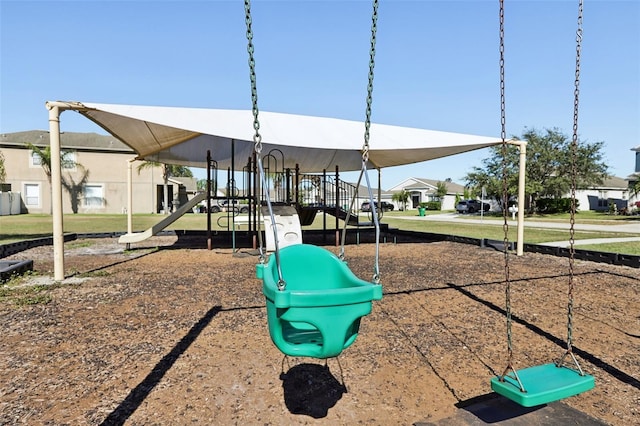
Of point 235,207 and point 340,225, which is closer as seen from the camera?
point 340,225

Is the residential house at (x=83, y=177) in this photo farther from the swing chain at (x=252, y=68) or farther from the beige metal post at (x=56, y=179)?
the swing chain at (x=252, y=68)

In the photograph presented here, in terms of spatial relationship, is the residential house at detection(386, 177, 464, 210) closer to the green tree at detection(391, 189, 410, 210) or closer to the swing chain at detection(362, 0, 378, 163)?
the green tree at detection(391, 189, 410, 210)

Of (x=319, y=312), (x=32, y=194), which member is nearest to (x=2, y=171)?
(x=32, y=194)

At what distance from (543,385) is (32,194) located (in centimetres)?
3805

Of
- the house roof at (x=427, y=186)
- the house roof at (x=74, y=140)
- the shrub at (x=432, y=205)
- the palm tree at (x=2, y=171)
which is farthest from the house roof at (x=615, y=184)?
the palm tree at (x=2, y=171)

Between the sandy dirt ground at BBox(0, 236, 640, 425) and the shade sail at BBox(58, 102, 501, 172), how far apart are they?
3.08 metres

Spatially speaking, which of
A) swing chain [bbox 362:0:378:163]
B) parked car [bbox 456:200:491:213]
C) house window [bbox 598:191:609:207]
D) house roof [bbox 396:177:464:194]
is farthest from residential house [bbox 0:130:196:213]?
house window [bbox 598:191:609:207]

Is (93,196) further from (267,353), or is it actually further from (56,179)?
(267,353)

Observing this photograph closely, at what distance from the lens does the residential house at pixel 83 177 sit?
31.6m

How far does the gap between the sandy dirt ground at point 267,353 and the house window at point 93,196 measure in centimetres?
2924

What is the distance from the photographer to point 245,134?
846cm

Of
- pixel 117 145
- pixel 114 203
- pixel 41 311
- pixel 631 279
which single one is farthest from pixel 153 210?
pixel 631 279

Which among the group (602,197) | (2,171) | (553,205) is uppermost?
(2,171)

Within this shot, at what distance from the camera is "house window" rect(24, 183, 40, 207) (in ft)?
104
